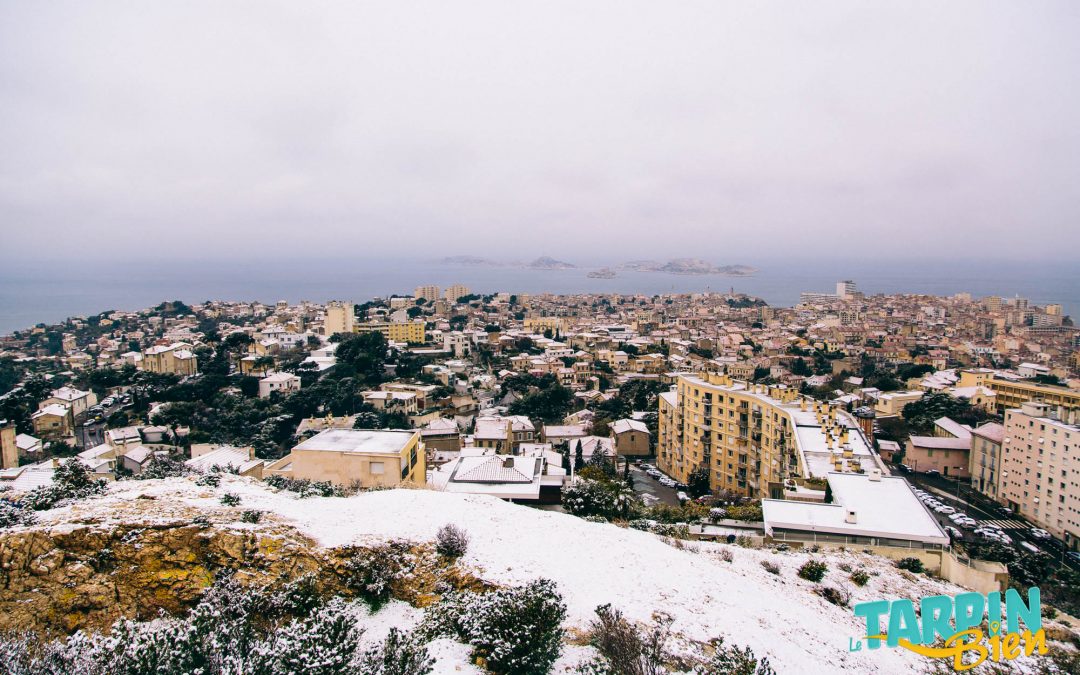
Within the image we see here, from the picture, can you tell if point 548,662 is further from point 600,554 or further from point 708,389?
point 708,389

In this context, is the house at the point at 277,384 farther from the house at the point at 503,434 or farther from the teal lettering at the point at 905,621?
the teal lettering at the point at 905,621

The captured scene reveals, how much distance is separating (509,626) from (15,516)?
624 cm

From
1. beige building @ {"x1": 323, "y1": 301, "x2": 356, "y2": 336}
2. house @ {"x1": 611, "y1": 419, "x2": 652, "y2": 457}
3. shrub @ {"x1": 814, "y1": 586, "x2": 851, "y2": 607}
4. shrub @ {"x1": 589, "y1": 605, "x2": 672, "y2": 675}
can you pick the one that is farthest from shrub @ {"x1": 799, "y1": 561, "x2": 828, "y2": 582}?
beige building @ {"x1": 323, "y1": 301, "x2": 356, "y2": 336}

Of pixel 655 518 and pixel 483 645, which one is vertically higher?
pixel 483 645

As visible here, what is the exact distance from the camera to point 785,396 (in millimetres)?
20375

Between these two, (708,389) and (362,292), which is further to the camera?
(362,292)

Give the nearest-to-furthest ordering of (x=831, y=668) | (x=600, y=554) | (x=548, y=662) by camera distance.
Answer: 1. (x=548, y=662)
2. (x=831, y=668)
3. (x=600, y=554)

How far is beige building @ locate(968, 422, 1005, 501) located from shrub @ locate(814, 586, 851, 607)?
1820cm

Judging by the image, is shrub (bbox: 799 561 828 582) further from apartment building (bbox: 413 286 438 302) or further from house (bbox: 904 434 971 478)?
apartment building (bbox: 413 286 438 302)

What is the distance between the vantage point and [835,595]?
28.3ft

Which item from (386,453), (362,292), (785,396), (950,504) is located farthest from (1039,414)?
(362,292)

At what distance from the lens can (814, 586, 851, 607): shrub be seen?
336 inches

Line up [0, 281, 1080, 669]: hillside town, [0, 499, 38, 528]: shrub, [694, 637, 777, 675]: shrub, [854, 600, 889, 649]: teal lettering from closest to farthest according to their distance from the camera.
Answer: [694, 637, 777, 675]: shrub < [854, 600, 889, 649]: teal lettering < [0, 499, 38, 528]: shrub < [0, 281, 1080, 669]: hillside town

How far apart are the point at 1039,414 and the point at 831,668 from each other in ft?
66.5
